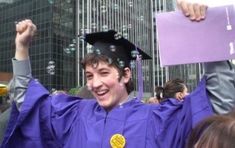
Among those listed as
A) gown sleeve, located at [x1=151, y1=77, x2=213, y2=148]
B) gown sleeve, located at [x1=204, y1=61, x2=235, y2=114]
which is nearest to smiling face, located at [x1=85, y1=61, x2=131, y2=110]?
gown sleeve, located at [x1=151, y1=77, x2=213, y2=148]

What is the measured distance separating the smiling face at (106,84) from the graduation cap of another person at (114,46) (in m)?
0.18

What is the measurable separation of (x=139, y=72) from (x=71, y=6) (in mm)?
4344

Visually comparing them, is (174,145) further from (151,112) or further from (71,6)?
(71,6)

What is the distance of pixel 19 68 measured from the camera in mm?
2602

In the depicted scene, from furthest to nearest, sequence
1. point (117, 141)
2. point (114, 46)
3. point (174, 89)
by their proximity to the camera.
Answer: point (174, 89), point (114, 46), point (117, 141)

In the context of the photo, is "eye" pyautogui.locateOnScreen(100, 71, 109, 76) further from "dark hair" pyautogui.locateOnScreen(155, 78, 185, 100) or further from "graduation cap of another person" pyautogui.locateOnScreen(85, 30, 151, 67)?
"dark hair" pyautogui.locateOnScreen(155, 78, 185, 100)

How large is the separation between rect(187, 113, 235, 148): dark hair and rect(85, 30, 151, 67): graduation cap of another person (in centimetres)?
139

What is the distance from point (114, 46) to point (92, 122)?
23.2 inches

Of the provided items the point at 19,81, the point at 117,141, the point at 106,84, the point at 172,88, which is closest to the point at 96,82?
the point at 106,84

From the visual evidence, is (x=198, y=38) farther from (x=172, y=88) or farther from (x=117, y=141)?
(x=172, y=88)

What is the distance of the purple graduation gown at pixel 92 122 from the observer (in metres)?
2.21

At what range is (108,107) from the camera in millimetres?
2510

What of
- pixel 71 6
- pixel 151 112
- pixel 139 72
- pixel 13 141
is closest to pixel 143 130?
pixel 151 112

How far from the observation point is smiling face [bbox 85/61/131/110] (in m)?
2.47
